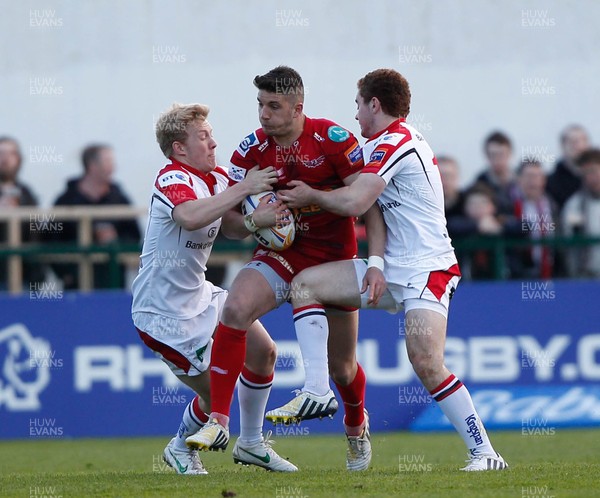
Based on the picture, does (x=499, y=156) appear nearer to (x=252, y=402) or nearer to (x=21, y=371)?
(x=21, y=371)

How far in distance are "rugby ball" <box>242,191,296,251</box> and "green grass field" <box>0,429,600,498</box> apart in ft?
4.51

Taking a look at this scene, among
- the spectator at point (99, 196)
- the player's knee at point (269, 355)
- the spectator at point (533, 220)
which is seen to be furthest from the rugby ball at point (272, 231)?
the spectator at point (533, 220)

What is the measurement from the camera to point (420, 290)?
7250 millimetres

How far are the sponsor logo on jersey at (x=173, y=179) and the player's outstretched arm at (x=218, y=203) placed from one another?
0.18 m

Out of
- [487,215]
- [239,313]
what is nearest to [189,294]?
[239,313]

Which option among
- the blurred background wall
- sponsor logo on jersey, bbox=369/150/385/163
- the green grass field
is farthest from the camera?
the blurred background wall

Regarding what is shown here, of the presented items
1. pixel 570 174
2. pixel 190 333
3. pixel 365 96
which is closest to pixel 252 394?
pixel 190 333

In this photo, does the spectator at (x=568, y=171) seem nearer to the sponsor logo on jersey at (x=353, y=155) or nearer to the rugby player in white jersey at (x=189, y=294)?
the sponsor logo on jersey at (x=353, y=155)

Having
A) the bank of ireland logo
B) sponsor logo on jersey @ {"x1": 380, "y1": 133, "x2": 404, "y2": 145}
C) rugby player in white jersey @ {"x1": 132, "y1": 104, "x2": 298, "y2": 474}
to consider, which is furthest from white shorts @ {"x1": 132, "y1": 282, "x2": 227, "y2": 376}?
the bank of ireland logo

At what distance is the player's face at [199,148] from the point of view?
772 centimetres

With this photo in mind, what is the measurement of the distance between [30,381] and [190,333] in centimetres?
460

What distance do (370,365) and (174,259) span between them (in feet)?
15.4

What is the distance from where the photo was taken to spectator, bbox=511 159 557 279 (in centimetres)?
1270

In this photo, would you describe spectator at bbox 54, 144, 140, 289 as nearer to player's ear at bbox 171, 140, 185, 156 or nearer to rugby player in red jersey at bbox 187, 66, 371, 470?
player's ear at bbox 171, 140, 185, 156
